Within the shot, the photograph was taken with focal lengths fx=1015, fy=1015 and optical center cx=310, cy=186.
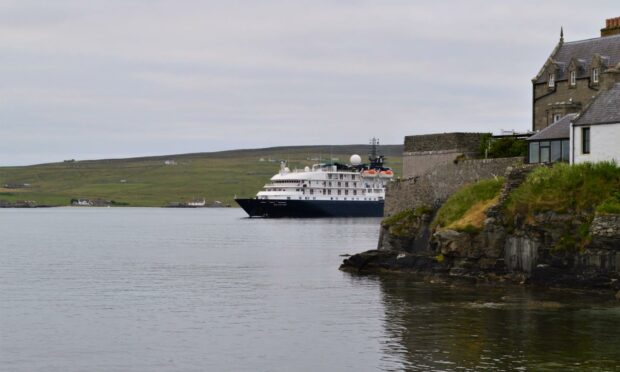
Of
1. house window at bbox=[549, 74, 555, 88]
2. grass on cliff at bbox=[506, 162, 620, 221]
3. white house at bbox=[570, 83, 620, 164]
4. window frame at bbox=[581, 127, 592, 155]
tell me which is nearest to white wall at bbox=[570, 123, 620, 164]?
white house at bbox=[570, 83, 620, 164]

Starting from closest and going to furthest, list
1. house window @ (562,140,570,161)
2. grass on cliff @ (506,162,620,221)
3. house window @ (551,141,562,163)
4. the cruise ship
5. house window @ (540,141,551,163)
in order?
grass on cliff @ (506,162,620,221)
house window @ (562,140,570,161)
house window @ (551,141,562,163)
house window @ (540,141,551,163)
the cruise ship

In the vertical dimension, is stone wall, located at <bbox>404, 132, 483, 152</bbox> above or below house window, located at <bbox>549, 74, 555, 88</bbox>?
below

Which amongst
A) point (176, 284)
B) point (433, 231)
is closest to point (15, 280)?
point (176, 284)

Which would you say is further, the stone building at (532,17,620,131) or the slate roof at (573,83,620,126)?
the stone building at (532,17,620,131)

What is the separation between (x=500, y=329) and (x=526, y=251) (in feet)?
42.0

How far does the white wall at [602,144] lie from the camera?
169 ft

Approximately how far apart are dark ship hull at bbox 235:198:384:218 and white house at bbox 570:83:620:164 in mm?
117233

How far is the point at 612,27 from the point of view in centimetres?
7275

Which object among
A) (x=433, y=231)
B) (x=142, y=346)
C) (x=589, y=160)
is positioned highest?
(x=589, y=160)

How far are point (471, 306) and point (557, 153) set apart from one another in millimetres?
16182

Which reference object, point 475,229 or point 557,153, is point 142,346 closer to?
point 475,229

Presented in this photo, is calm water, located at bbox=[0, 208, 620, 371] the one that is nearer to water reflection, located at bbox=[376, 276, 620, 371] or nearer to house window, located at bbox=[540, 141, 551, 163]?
water reflection, located at bbox=[376, 276, 620, 371]

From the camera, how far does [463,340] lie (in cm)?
3588

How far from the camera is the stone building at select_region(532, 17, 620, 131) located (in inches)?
2684
